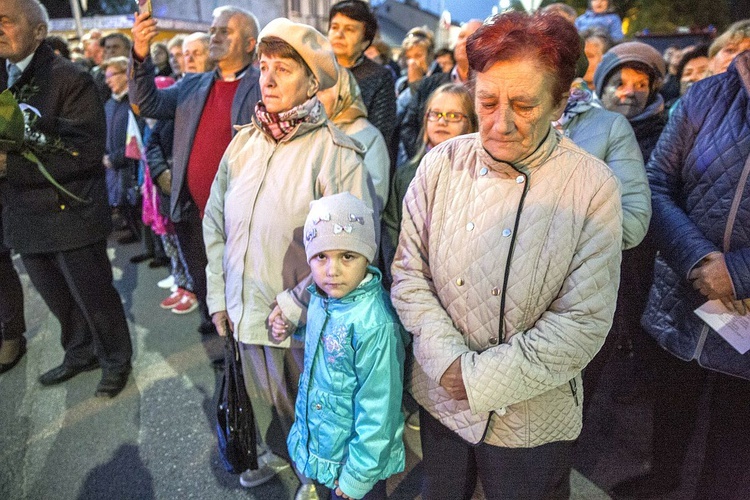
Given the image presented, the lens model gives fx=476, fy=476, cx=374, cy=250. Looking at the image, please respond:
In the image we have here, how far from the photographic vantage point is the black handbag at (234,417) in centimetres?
225

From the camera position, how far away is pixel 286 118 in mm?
2006

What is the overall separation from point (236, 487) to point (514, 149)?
7.34ft

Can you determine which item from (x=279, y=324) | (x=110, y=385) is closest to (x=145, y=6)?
(x=279, y=324)

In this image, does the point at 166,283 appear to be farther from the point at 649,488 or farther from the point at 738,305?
the point at 738,305

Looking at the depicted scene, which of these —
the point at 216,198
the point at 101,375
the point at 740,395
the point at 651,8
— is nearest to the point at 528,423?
the point at 740,395

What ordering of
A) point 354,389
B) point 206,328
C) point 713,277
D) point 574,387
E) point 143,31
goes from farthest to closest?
point 206,328, point 143,31, point 354,389, point 713,277, point 574,387

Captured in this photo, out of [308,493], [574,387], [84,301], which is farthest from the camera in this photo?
[84,301]

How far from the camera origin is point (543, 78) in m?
1.30

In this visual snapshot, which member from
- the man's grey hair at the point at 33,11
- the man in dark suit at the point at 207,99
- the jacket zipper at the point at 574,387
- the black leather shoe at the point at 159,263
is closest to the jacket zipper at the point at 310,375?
the jacket zipper at the point at 574,387

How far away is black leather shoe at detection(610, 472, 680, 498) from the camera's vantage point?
2.42 m

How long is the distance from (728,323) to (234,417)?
2.09 meters

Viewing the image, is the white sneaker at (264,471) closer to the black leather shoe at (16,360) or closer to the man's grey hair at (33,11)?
the black leather shoe at (16,360)

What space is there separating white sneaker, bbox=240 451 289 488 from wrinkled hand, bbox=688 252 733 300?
2.18 meters

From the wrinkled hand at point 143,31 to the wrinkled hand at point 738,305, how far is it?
289 cm
